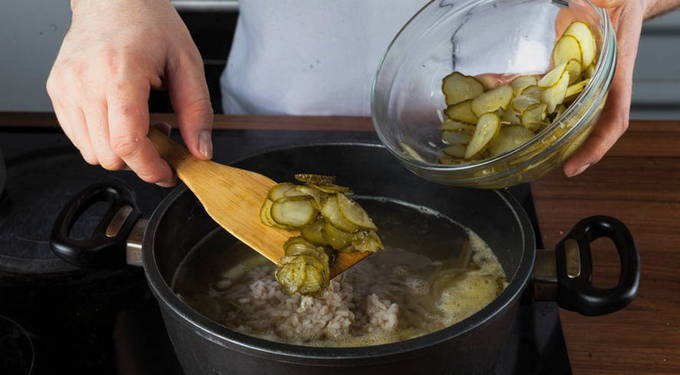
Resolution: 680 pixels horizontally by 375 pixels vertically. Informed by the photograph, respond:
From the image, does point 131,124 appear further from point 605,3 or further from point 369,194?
point 605,3

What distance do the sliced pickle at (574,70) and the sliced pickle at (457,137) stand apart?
0.11 metres

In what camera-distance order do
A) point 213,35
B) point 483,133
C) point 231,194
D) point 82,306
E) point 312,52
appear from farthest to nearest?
point 213,35 < point 312,52 < point 82,306 < point 231,194 < point 483,133

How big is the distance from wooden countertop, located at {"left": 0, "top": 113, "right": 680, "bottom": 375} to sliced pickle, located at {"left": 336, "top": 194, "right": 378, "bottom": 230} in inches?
11.6

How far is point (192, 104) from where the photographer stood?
2.60ft

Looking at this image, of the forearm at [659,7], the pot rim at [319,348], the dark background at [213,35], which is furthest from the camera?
the dark background at [213,35]

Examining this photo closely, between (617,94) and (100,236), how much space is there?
0.56 m

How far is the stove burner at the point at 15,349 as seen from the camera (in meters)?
0.80

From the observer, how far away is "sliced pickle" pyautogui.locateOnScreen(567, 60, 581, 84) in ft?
2.27

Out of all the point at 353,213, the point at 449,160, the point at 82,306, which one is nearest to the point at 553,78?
the point at 449,160

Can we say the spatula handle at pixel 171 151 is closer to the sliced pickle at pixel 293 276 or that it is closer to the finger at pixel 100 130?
the finger at pixel 100 130

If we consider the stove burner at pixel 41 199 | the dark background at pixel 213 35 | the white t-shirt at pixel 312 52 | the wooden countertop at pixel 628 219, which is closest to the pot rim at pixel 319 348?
the wooden countertop at pixel 628 219

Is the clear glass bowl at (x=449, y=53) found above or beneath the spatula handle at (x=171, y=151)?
above

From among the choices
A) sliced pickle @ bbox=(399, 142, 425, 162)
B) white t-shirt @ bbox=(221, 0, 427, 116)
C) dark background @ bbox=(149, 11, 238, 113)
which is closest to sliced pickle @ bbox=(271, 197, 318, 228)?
sliced pickle @ bbox=(399, 142, 425, 162)

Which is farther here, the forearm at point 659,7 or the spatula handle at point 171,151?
the forearm at point 659,7
